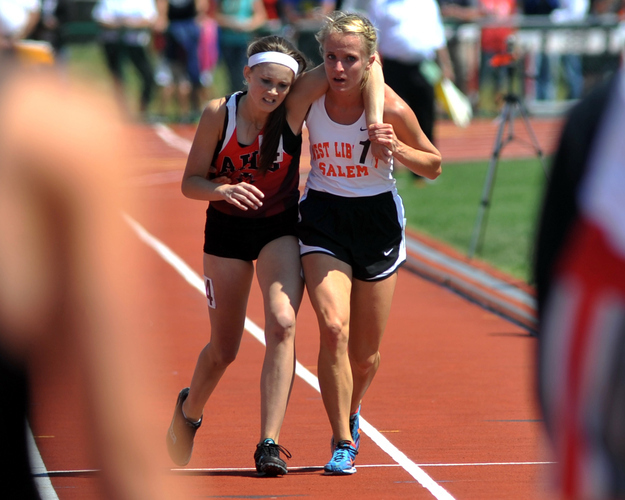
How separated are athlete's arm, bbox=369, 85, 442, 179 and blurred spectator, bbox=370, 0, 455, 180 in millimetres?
8299

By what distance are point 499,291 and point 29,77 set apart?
8411 mm

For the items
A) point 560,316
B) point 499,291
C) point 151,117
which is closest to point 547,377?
point 560,316

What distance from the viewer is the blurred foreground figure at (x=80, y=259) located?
2184mm

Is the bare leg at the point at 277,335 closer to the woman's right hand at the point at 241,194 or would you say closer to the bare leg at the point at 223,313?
the bare leg at the point at 223,313

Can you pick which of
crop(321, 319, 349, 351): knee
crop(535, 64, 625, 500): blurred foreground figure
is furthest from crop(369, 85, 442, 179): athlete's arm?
crop(535, 64, 625, 500): blurred foreground figure

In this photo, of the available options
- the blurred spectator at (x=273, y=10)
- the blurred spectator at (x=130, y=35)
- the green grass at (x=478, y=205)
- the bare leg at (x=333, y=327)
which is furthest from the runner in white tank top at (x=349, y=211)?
the blurred spectator at (x=273, y=10)

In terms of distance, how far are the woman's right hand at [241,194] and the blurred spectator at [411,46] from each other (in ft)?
29.1

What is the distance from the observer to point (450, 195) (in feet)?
52.7

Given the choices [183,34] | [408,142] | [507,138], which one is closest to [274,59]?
[408,142]

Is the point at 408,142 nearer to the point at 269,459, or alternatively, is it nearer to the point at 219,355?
the point at 219,355

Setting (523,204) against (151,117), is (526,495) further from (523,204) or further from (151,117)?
(151,117)

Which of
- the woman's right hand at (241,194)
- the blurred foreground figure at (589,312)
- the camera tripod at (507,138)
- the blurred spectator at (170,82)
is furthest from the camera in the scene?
the blurred spectator at (170,82)

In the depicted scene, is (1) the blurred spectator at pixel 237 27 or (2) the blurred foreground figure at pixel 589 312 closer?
(2) the blurred foreground figure at pixel 589 312

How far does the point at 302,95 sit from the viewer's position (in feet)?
18.0
